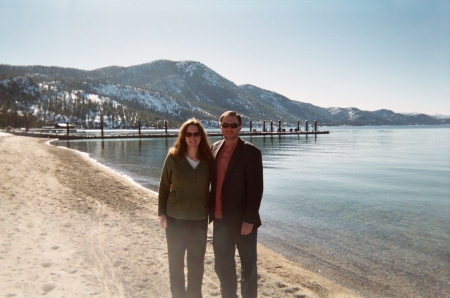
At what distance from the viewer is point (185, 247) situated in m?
3.99

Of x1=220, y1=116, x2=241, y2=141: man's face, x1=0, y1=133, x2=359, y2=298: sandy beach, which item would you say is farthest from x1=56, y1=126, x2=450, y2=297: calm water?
x1=220, y1=116, x2=241, y2=141: man's face

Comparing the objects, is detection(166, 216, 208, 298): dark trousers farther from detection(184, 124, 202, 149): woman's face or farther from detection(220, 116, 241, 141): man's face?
detection(220, 116, 241, 141): man's face

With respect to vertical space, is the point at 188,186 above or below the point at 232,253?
above

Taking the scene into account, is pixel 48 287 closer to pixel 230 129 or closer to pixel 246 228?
pixel 246 228

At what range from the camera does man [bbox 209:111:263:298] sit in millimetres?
3705

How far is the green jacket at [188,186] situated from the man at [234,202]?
0.13m

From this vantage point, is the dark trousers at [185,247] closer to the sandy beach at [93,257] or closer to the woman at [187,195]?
the woman at [187,195]

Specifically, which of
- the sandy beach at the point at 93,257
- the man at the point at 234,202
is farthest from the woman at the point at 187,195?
the sandy beach at the point at 93,257

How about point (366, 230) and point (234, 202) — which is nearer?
point (234, 202)

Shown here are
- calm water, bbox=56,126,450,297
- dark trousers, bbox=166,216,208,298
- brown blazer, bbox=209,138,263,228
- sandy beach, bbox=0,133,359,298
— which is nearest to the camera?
brown blazer, bbox=209,138,263,228

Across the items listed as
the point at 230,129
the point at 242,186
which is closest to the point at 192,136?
the point at 230,129

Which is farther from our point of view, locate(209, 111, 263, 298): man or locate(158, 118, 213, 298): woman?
locate(158, 118, 213, 298): woman

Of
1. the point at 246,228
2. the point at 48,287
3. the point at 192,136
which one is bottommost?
the point at 48,287

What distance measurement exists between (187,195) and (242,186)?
72 cm
